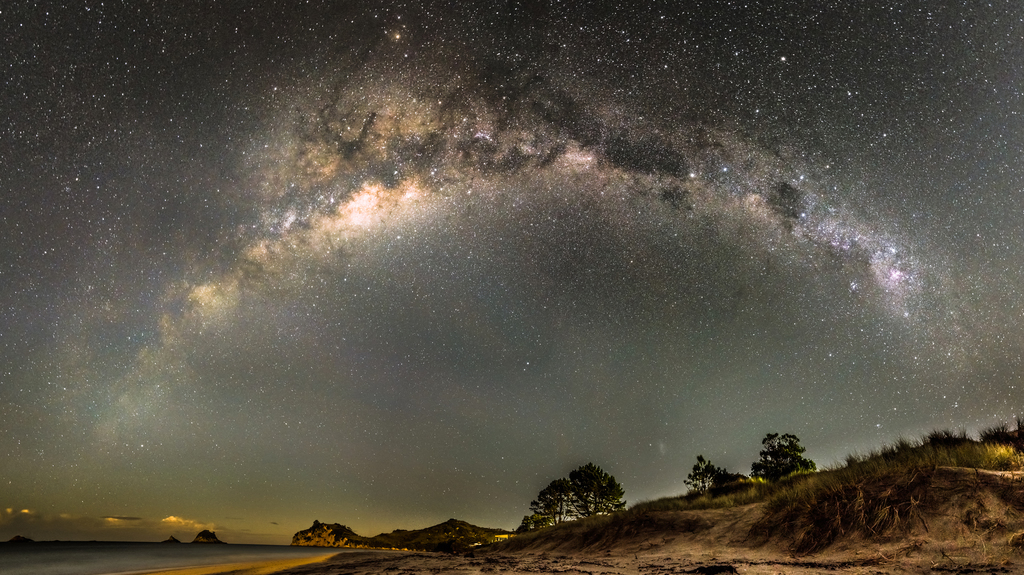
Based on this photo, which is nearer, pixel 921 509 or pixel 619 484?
pixel 921 509

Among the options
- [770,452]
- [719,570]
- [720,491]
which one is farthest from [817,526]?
[770,452]

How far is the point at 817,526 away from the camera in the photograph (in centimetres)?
812

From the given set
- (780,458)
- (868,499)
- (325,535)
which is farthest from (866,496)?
(325,535)

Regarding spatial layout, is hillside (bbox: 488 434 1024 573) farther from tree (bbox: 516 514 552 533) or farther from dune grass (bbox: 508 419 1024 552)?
tree (bbox: 516 514 552 533)

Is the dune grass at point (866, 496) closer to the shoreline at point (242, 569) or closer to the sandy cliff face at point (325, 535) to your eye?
the shoreline at point (242, 569)

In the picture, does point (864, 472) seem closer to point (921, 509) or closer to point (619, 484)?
point (921, 509)

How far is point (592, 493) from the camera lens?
178ft

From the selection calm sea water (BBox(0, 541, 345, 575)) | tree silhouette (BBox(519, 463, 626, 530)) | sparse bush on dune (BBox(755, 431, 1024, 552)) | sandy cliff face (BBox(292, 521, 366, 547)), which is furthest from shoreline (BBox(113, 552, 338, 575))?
sandy cliff face (BBox(292, 521, 366, 547))

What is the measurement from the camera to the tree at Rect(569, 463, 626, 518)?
177 ft

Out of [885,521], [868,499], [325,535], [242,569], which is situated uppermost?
[868,499]

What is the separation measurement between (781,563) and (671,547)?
460cm

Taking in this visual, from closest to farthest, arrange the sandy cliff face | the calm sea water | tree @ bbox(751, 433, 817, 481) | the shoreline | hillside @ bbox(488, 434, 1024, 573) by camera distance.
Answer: hillside @ bbox(488, 434, 1024, 573) < the shoreline < the calm sea water < tree @ bbox(751, 433, 817, 481) < the sandy cliff face

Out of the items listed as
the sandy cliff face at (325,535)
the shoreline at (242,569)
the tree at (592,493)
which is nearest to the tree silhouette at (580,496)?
the tree at (592,493)

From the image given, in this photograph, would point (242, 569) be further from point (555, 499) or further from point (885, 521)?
point (555, 499)
